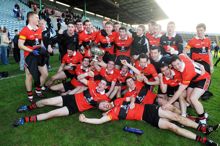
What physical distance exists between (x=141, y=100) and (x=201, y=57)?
2.51 meters

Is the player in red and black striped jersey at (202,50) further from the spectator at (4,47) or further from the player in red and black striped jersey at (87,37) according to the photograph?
the spectator at (4,47)

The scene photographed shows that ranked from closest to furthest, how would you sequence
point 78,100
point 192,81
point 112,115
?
point 112,115 → point 192,81 → point 78,100

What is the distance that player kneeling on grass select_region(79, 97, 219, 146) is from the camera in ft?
15.3

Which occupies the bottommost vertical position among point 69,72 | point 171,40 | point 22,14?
point 69,72

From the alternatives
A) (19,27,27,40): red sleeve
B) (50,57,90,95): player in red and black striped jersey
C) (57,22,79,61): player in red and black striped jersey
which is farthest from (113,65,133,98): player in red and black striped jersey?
(19,27,27,40): red sleeve

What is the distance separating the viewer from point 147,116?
4.89 metres

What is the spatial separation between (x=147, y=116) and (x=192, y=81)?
1.41 m

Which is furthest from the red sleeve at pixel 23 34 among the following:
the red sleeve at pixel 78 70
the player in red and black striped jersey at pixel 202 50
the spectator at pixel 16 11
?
the spectator at pixel 16 11

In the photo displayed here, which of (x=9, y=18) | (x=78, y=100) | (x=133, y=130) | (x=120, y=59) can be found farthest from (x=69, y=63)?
(x=9, y=18)

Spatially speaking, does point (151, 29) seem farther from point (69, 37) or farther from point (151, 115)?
point (151, 115)

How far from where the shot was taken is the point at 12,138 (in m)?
4.24

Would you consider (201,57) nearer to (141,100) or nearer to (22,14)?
(141,100)

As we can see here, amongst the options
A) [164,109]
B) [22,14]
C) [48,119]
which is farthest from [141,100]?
[22,14]

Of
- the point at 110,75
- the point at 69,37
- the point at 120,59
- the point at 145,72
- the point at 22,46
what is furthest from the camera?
the point at 69,37
